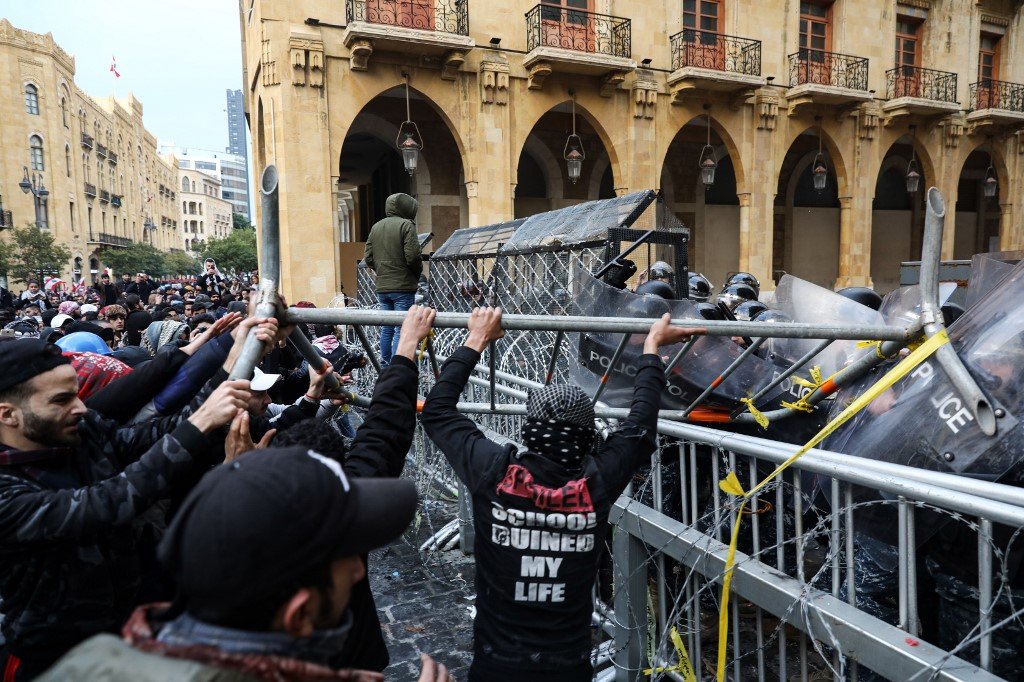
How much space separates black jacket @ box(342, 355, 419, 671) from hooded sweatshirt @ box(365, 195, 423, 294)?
221 inches

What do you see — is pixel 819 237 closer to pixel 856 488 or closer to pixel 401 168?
pixel 401 168

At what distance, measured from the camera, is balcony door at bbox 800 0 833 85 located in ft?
62.4

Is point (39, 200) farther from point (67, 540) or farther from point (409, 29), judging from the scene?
point (67, 540)

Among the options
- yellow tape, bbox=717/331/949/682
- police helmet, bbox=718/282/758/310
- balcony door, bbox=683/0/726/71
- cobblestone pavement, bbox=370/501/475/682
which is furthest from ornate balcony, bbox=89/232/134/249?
yellow tape, bbox=717/331/949/682

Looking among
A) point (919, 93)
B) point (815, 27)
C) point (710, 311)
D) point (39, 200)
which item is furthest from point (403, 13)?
point (39, 200)

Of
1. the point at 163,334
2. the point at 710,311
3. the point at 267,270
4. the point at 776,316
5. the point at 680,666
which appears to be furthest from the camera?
the point at 163,334

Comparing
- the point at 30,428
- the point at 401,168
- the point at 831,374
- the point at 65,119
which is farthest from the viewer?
the point at 65,119

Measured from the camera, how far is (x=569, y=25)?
1617 cm

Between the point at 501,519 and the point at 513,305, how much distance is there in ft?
20.8

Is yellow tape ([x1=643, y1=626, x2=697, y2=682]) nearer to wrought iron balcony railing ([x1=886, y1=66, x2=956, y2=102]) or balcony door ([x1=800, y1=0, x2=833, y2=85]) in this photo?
balcony door ([x1=800, y1=0, x2=833, y2=85])

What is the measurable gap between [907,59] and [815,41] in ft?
13.3

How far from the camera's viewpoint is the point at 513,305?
27.5 ft

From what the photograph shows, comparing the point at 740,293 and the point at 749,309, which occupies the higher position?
the point at 740,293

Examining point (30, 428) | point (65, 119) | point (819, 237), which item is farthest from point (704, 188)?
point (65, 119)
